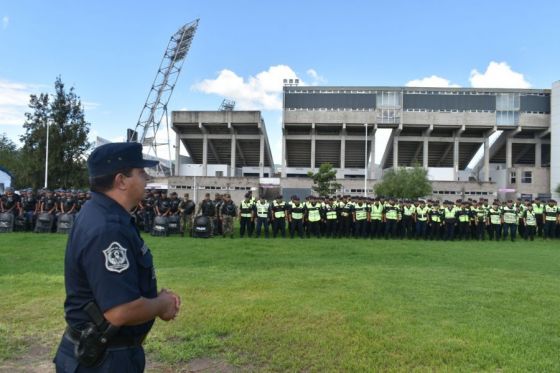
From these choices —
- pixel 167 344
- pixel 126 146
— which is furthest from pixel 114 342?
pixel 167 344

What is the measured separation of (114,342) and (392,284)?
595cm

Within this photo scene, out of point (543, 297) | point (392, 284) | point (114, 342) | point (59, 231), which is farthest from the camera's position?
point (59, 231)

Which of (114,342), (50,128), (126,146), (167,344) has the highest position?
(50,128)

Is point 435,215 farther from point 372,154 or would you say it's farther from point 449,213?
point 372,154

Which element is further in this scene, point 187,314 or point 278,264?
point 278,264

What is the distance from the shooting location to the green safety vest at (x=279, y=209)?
16094 millimetres

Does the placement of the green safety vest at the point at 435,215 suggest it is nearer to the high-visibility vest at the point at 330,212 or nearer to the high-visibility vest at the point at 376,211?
the high-visibility vest at the point at 376,211

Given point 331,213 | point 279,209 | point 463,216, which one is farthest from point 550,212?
point 279,209

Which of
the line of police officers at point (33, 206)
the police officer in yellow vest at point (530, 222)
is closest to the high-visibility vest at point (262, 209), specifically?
the line of police officers at point (33, 206)

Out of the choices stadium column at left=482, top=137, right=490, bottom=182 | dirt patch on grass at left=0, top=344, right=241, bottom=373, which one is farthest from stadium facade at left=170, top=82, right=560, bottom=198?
dirt patch on grass at left=0, top=344, right=241, bottom=373

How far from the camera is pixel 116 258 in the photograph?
6.31ft

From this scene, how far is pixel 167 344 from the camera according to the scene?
4648 mm

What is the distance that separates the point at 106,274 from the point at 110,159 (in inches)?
21.6

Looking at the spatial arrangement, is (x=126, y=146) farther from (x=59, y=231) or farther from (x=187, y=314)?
(x=59, y=231)
